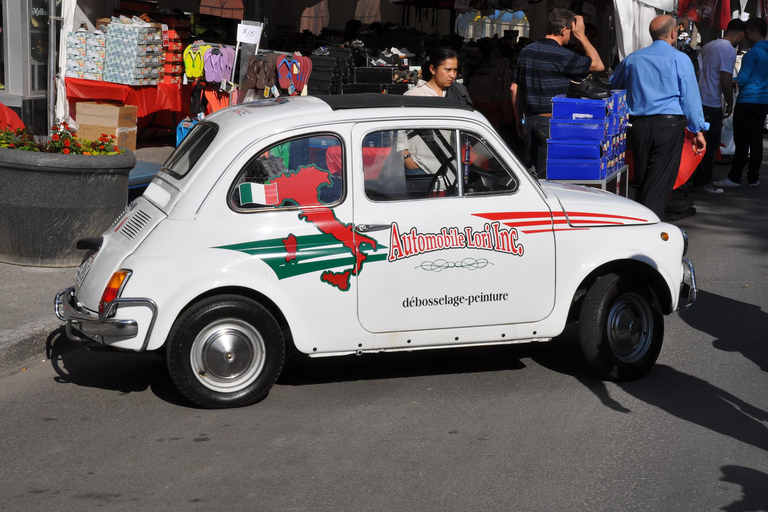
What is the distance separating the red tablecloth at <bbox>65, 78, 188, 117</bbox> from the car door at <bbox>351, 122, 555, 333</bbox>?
346 inches

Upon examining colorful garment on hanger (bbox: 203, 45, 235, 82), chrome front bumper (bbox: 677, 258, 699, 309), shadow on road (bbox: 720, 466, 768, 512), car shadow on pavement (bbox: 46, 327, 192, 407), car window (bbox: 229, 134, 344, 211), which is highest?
colorful garment on hanger (bbox: 203, 45, 235, 82)

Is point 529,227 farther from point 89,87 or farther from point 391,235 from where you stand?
point 89,87

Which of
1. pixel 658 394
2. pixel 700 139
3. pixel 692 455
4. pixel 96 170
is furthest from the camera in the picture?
pixel 700 139

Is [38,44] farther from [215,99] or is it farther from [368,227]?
[368,227]

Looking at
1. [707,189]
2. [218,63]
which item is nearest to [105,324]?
[218,63]

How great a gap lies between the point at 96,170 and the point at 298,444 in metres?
4.02

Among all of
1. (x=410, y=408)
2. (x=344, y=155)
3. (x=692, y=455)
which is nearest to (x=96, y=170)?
(x=344, y=155)

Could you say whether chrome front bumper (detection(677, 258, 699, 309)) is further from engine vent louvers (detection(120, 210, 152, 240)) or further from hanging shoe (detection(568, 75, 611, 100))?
engine vent louvers (detection(120, 210, 152, 240))

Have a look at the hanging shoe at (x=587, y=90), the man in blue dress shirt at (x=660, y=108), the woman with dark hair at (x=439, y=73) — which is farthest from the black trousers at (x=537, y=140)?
the woman with dark hair at (x=439, y=73)

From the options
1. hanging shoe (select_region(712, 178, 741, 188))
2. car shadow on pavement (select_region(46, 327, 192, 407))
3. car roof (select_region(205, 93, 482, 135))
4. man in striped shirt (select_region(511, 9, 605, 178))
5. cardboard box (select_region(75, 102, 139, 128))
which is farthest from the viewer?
hanging shoe (select_region(712, 178, 741, 188))

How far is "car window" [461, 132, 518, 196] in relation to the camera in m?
5.70

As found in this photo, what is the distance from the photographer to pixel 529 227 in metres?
5.66

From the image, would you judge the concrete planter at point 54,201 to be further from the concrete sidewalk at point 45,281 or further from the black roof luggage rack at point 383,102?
the black roof luggage rack at point 383,102

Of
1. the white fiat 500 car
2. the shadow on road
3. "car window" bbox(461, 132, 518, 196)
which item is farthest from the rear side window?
the shadow on road
